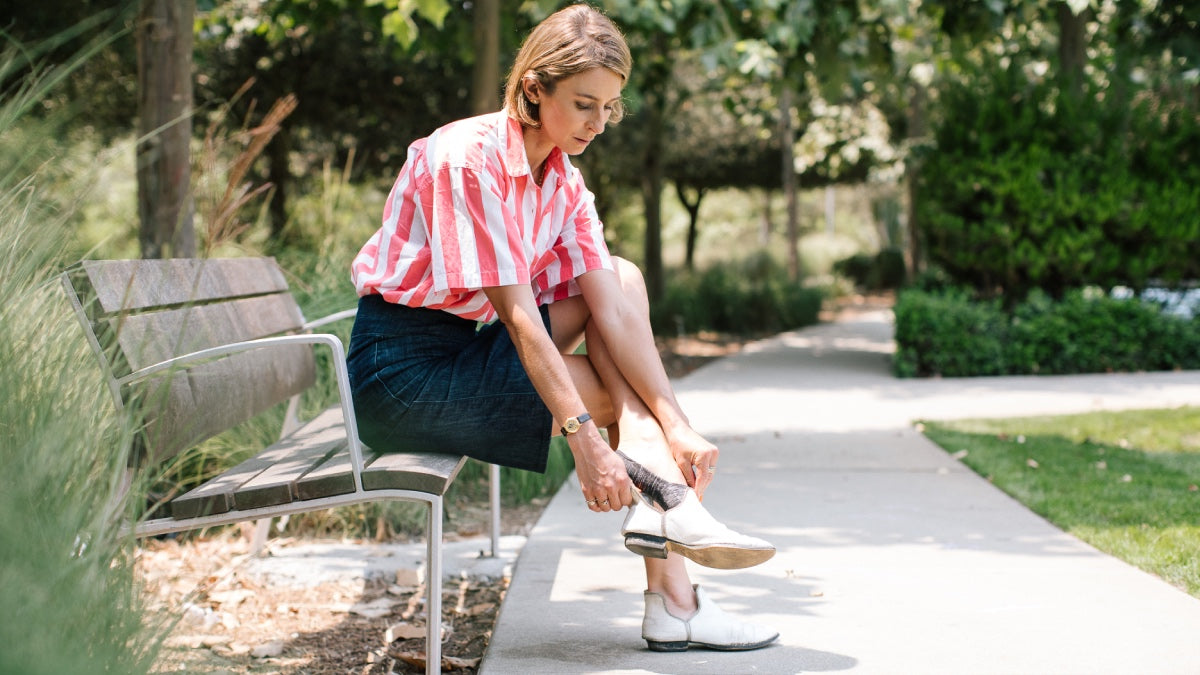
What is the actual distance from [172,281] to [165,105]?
1827 millimetres

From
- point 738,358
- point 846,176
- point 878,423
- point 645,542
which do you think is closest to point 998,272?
point 738,358

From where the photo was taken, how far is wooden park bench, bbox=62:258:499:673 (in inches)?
81.1

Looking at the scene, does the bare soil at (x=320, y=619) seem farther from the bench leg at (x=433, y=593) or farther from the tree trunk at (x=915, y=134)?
the tree trunk at (x=915, y=134)

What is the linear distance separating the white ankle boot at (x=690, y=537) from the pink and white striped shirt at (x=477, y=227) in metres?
0.58

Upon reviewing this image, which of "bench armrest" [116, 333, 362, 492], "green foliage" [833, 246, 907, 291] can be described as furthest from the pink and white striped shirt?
"green foliage" [833, 246, 907, 291]

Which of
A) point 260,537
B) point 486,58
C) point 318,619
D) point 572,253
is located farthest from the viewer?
point 486,58

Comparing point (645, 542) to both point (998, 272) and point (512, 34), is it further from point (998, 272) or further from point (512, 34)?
point (998, 272)

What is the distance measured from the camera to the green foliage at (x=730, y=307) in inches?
513

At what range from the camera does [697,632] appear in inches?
97.8

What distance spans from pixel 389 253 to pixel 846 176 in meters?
21.0

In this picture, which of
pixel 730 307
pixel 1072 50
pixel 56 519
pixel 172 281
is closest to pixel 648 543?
pixel 56 519

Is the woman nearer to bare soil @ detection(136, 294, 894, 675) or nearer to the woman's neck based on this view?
the woman's neck

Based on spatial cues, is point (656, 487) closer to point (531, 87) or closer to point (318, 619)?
point (531, 87)

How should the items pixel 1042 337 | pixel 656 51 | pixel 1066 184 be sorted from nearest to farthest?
1. pixel 1042 337
2. pixel 1066 184
3. pixel 656 51
